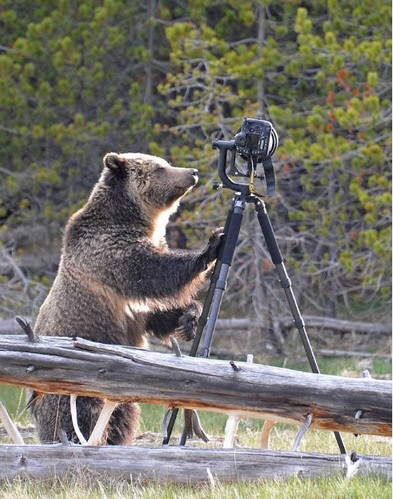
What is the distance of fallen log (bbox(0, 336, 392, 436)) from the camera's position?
5.05 m

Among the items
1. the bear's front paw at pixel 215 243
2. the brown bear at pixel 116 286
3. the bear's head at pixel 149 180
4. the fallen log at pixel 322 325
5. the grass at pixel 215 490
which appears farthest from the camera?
the fallen log at pixel 322 325

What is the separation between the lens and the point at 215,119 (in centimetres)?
1205

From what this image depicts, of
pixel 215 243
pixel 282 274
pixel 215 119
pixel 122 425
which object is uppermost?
pixel 215 119

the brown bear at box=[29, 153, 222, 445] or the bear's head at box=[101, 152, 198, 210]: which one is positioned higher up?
the bear's head at box=[101, 152, 198, 210]

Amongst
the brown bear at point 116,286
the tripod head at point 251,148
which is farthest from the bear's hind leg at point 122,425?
the tripod head at point 251,148

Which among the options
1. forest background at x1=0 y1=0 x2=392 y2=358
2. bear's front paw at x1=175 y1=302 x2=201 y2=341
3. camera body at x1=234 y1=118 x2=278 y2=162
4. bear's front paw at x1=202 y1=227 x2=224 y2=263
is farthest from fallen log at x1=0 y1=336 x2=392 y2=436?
forest background at x1=0 y1=0 x2=392 y2=358

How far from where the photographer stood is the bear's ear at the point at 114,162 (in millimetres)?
6695

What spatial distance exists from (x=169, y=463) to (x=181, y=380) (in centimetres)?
40

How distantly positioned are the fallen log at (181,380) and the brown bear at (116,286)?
0.93 metres

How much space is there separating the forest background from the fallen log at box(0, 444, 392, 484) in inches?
252

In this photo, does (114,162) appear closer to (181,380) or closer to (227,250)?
(227,250)

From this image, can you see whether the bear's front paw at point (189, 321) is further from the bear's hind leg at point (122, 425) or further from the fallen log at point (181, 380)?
the fallen log at point (181, 380)

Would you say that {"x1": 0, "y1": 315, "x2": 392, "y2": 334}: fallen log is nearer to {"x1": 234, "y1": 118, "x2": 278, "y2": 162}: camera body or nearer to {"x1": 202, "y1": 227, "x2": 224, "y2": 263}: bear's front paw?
{"x1": 202, "y1": 227, "x2": 224, "y2": 263}: bear's front paw

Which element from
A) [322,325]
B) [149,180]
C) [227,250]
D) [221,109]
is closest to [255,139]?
[227,250]
